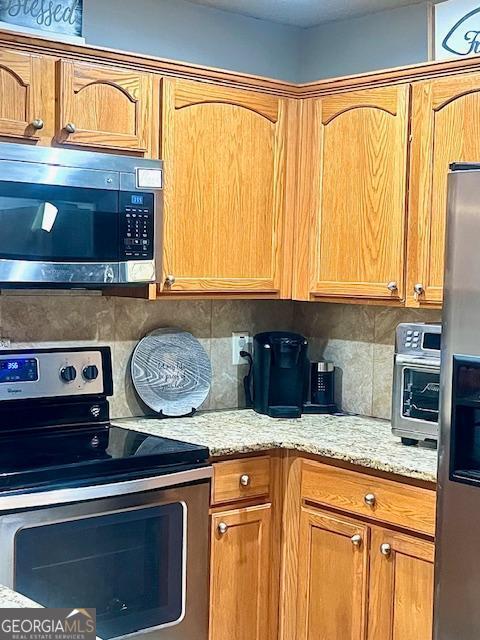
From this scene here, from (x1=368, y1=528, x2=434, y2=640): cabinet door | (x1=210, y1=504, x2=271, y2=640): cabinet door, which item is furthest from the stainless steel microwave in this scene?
(x1=368, y1=528, x2=434, y2=640): cabinet door

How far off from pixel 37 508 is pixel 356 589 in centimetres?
105

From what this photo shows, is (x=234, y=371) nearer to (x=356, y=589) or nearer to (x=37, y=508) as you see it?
(x=356, y=589)

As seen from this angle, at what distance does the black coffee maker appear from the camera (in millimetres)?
3490

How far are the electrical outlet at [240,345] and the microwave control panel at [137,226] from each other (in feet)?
2.39

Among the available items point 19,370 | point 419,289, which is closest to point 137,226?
point 19,370

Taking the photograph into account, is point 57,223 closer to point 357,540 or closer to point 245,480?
point 245,480

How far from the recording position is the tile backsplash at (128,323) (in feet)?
10.5

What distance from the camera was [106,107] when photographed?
9.85 ft

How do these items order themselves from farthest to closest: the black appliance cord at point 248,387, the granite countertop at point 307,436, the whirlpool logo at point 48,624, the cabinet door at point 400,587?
the black appliance cord at point 248,387, the granite countertop at point 307,436, the cabinet door at point 400,587, the whirlpool logo at point 48,624

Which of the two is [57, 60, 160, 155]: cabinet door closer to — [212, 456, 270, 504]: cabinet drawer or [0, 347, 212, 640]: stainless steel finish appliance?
[0, 347, 212, 640]: stainless steel finish appliance

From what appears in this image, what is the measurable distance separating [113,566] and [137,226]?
41.6 inches

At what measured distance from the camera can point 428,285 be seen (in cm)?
310

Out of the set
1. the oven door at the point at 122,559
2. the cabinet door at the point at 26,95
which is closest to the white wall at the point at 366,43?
the cabinet door at the point at 26,95

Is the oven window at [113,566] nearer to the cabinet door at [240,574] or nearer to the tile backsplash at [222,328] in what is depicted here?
the cabinet door at [240,574]
